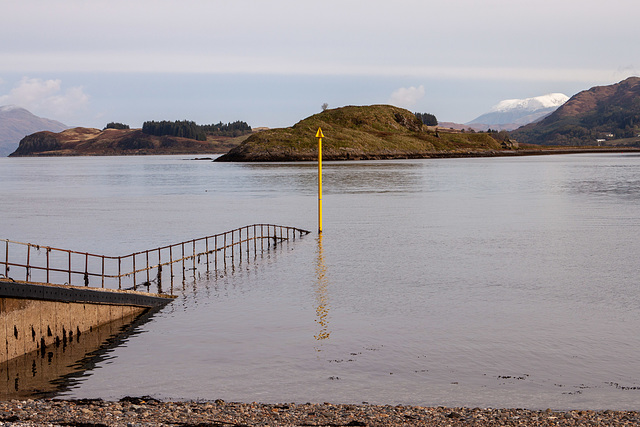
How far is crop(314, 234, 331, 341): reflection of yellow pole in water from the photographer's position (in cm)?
2578

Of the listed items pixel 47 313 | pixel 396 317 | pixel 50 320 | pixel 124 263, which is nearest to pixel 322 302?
pixel 396 317

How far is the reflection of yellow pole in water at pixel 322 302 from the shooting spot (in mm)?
25781

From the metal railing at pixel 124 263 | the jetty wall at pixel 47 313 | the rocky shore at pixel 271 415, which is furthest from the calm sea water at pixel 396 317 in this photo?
the metal railing at pixel 124 263

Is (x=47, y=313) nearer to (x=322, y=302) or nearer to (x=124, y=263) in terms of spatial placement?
(x=322, y=302)

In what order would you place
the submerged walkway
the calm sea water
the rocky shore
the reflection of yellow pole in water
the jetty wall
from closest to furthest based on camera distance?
1. the rocky shore
2. the calm sea water
3. the submerged walkway
4. the jetty wall
5. the reflection of yellow pole in water

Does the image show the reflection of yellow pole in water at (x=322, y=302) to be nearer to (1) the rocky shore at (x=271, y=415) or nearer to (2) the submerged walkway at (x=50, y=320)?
(2) the submerged walkway at (x=50, y=320)

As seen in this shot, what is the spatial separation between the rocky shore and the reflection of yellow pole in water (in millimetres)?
8032

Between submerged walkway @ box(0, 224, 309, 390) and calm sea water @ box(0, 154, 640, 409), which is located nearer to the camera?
calm sea water @ box(0, 154, 640, 409)

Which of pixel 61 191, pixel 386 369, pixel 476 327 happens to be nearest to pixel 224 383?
pixel 386 369

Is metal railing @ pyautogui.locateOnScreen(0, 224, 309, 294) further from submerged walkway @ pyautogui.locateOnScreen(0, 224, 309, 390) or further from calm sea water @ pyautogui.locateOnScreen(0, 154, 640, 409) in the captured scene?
submerged walkway @ pyautogui.locateOnScreen(0, 224, 309, 390)

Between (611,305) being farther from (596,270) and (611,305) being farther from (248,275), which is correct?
(248,275)

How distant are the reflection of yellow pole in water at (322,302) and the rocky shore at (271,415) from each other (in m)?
8.03

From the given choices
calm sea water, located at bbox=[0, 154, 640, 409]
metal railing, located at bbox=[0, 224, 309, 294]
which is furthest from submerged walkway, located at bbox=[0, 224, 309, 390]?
metal railing, located at bbox=[0, 224, 309, 294]

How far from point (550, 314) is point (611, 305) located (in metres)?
3.71
